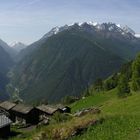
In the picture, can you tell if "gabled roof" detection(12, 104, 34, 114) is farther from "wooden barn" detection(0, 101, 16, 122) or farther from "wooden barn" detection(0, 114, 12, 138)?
"wooden barn" detection(0, 114, 12, 138)

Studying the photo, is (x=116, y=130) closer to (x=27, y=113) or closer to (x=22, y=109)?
(x=27, y=113)

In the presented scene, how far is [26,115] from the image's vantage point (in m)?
117

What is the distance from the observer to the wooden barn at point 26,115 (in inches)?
→ 4624

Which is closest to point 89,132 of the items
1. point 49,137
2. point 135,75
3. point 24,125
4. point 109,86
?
point 49,137

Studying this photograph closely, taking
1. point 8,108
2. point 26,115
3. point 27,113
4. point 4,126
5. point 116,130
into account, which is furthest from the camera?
point 8,108

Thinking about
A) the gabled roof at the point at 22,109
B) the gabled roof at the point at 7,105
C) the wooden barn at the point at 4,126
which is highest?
the gabled roof at the point at 7,105

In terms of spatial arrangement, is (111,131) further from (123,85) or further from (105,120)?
(123,85)

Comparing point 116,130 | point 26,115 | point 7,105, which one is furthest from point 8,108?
point 116,130

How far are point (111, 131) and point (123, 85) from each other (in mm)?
86141

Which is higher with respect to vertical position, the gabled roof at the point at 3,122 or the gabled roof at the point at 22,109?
the gabled roof at the point at 22,109

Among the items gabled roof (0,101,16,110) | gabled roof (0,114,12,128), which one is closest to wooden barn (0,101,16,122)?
gabled roof (0,101,16,110)

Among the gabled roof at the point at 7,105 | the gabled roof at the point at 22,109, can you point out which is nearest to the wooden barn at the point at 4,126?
the gabled roof at the point at 22,109

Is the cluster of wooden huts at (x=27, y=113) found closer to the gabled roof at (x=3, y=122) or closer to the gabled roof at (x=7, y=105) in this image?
the gabled roof at (x=7, y=105)

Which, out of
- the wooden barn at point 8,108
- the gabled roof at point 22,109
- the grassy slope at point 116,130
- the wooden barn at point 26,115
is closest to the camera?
the grassy slope at point 116,130
